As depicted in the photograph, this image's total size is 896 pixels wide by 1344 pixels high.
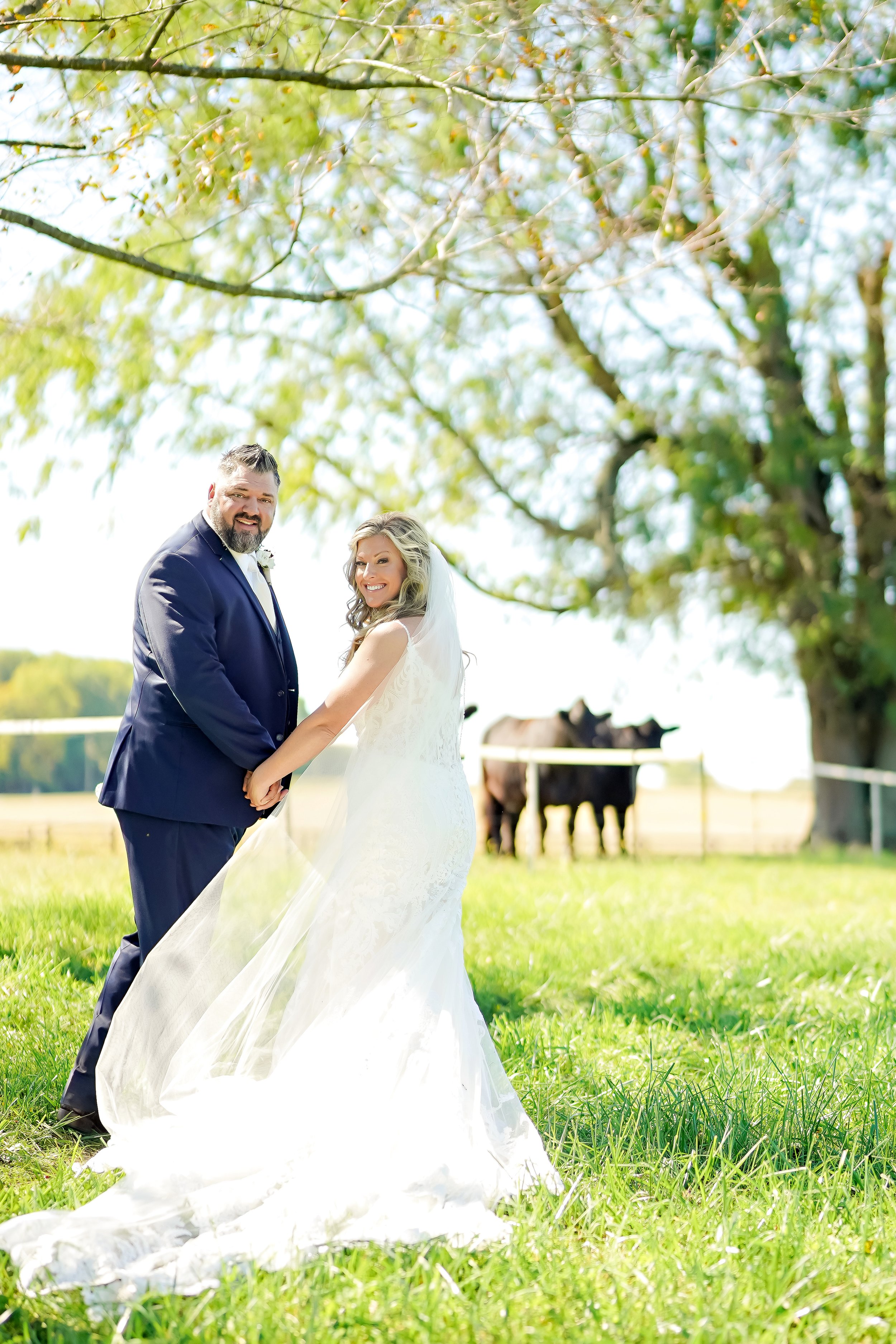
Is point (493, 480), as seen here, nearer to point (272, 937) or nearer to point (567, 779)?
point (567, 779)

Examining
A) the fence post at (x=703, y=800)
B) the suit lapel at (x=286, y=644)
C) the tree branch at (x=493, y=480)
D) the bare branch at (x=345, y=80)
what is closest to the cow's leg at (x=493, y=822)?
the fence post at (x=703, y=800)

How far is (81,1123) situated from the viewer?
11.5 ft

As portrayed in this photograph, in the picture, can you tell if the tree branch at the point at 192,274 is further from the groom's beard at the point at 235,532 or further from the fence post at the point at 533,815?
the fence post at the point at 533,815

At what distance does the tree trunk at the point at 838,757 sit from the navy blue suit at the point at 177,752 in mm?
12150

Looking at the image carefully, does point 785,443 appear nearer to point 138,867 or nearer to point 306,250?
point 306,250

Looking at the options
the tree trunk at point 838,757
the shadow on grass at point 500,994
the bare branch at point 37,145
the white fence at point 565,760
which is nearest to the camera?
the bare branch at point 37,145

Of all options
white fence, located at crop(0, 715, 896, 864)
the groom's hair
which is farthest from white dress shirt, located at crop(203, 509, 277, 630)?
white fence, located at crop(0, 715, 896, 864)

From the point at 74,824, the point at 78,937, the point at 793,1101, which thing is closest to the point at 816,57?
the point at 793,1101

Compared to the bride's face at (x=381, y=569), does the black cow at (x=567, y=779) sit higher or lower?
lower

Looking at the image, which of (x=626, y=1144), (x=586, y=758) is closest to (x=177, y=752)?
(x=626, y=1144)

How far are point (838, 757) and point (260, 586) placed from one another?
12258 millimetres

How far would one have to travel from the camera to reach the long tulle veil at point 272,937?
10.8ft

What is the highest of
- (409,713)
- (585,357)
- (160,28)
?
(585,357)

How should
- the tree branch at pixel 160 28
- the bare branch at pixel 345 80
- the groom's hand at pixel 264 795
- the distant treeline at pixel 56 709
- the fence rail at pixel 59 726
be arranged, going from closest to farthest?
the groom's hand at pixel 264 795, the tree branch at pixel 160 28, the bare branch at pixel 345 80, the fence rail at pixel 59 726, the distant treeline at pixel 56 709
